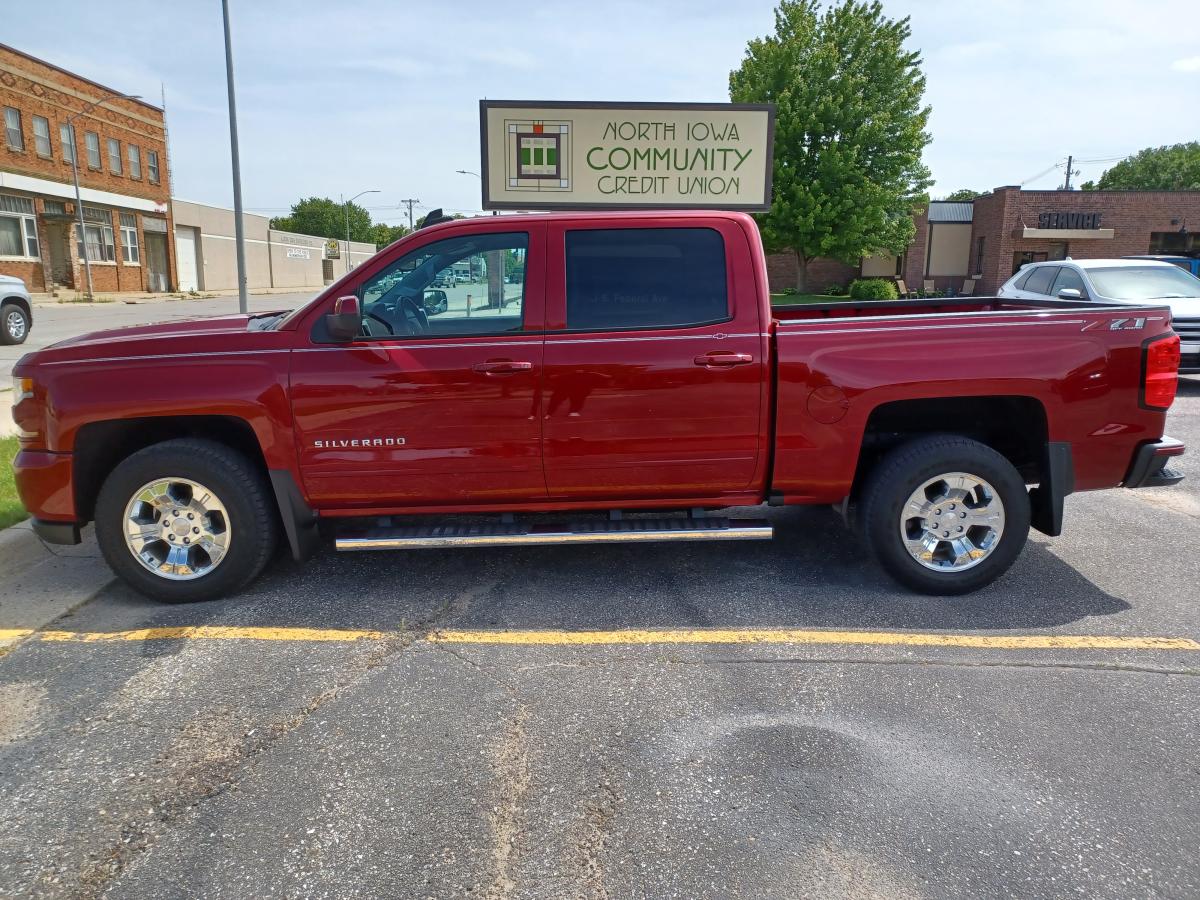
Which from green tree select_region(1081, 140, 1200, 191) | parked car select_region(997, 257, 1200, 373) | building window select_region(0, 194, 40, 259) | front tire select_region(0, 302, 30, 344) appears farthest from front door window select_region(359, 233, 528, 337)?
green tree select_region(1081, 140, 1200, 191)

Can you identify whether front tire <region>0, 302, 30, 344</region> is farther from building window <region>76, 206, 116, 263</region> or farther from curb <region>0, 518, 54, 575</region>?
building window <region>76, 206, 116, 263</region>

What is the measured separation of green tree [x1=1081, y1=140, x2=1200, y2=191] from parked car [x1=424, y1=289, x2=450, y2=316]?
8343cm

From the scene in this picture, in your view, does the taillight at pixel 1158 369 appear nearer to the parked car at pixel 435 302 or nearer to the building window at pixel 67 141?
the parked car at pixel 435 302

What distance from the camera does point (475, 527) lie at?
4.52 m

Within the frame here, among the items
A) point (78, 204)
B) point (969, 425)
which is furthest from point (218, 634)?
point (78, 204)

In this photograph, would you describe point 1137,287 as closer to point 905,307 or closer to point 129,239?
point 905,307

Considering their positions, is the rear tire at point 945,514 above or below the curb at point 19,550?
above

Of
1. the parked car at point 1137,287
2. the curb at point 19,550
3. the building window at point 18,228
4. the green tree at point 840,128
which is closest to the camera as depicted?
the curb at point 19,550

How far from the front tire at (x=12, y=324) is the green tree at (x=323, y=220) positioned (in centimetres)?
8606

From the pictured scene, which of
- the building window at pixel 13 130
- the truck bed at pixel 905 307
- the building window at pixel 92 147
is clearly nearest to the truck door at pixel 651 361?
the truck bed at pixel 905 307

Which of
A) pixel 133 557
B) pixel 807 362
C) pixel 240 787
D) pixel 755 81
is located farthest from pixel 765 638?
pixel 755 81

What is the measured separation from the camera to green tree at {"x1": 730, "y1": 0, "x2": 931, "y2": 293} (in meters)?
32.2

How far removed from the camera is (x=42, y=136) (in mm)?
37406

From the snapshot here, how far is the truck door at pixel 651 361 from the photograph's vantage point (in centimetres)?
424
